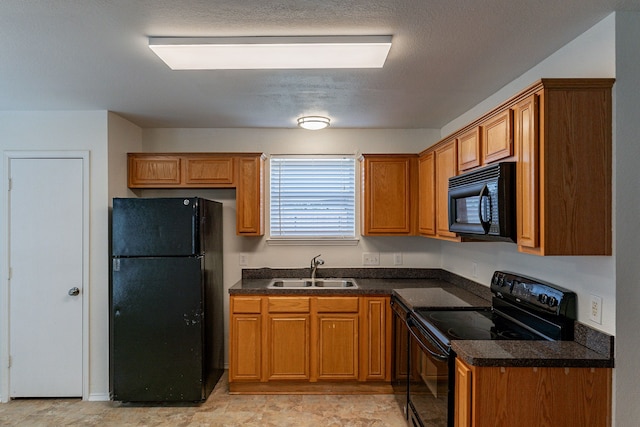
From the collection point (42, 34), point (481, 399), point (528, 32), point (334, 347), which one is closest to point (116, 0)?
point (42, 34)

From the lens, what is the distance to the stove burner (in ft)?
6.36

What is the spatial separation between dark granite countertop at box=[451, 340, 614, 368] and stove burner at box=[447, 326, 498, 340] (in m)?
0.14

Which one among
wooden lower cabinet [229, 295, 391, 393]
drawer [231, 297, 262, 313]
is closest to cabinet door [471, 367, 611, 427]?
wooden lower cabinet [229, 295, 391, 393]

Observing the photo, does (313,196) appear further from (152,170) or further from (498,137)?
(498,137)

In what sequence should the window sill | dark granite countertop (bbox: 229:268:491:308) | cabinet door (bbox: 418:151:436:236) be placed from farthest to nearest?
the window sill
cabinet door (bbox: 418:151:436:236)
dark granite countertop (bbox: 229:268:491:308)

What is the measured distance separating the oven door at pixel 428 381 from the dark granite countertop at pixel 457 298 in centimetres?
17

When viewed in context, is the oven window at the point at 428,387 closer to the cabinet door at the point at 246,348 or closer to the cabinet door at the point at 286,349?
the cabinet door at the point at 286,349

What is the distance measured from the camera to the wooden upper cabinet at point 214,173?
3.45 m

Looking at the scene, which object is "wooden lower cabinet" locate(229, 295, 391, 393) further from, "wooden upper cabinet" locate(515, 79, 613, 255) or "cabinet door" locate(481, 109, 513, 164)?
"wooden upper cabinet" locate(515, 79, 613, 255)

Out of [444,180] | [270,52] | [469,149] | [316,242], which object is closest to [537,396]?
[469,149]

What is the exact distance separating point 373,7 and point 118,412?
333 centimetres

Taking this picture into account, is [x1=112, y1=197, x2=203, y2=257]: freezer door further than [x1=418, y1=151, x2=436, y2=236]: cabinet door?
No

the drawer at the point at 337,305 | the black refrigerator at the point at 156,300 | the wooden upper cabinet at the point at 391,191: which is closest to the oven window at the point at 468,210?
the wooden upper cabinet at the point at 391,191

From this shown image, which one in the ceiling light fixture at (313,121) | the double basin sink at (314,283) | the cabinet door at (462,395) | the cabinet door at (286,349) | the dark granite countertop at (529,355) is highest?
the ceiling light fixture at (313,121)
